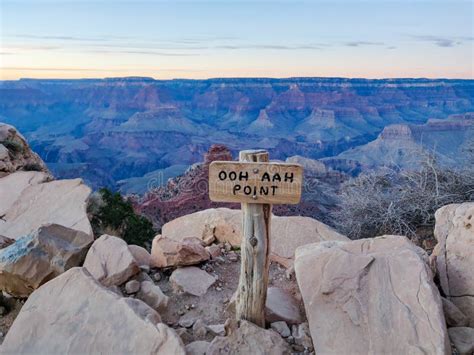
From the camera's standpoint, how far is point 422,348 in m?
3.69

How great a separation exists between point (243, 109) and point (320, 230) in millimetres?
95665

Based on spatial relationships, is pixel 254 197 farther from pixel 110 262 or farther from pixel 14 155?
pixel 14 155

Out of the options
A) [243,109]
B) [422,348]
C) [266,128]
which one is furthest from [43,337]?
[243,109]

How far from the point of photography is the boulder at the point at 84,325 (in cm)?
379

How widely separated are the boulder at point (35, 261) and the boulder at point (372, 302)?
258 cm

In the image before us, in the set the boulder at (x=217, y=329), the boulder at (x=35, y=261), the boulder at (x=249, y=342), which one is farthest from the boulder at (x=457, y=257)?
the boulder at (x=35, y=261)

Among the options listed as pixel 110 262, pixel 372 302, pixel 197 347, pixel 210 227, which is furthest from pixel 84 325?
pixel 210 227

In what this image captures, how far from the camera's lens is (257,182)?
412cm

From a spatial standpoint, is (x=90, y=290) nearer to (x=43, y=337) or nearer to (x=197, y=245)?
(x=43, y=337)

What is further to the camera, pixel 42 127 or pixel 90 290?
pixel 42 127

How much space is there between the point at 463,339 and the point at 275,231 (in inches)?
132

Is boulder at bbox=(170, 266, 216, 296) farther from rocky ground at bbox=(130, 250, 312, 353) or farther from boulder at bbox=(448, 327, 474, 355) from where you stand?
boulder at bbox=(448, 327, 474, 355)

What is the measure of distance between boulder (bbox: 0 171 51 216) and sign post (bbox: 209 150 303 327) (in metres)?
6.09

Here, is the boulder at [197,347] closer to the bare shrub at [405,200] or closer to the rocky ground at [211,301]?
the rocky ground at [211,301]
